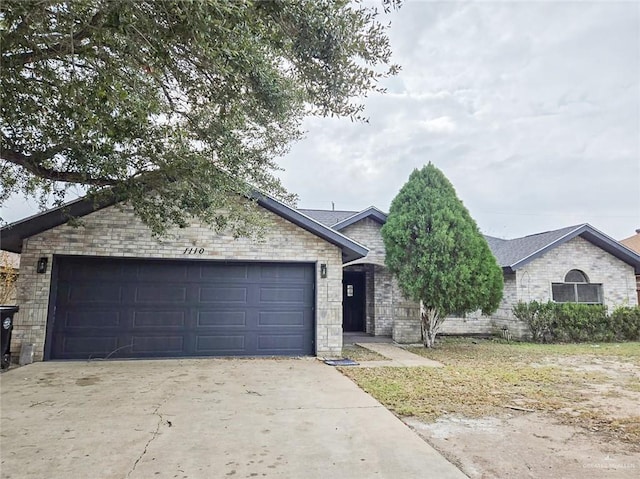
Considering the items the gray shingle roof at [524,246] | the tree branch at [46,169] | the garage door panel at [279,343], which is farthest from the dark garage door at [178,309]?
the gray shingle roof at [524,246]

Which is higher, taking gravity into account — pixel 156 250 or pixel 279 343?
pixel 156 250

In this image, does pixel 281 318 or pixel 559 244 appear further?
pixel 559 244

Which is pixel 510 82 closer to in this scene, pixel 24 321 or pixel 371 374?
pixel 371 374

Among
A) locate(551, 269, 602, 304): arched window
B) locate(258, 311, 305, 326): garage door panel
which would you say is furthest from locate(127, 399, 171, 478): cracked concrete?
locate(551, 269, 602, 304): arched window

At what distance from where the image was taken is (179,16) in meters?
3.33

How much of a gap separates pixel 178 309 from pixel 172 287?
0.52 m

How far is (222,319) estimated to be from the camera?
914 centimetres

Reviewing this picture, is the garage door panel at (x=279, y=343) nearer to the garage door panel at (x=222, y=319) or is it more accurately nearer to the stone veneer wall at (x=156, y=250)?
the stone veneer wall at (x=156, y=250)

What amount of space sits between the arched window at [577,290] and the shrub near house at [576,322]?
78 cm

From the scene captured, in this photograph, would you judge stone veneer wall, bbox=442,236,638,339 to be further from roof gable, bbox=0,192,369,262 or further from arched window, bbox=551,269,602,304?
roof gable, bbox=0,192,369,262

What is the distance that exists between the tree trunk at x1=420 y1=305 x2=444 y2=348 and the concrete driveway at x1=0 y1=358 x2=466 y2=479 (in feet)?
17.4

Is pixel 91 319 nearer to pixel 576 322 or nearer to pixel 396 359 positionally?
pixel 396 359

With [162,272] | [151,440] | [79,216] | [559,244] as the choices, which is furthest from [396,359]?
[559,244]

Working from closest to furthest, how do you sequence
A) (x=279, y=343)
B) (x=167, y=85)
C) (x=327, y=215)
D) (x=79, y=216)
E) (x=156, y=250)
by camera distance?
1. (x=167, y=85)
2. (x=79, y=216)
3. (x=156, y=250)
4. (x=279, y=343)
5. (x=327, y=215)
